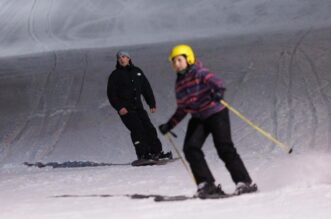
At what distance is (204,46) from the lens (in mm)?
22844

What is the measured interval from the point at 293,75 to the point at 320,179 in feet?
30.5

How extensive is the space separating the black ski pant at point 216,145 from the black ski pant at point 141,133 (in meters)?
3.90

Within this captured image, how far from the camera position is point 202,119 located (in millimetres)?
7207

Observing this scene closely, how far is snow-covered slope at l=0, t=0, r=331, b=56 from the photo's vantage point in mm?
26578

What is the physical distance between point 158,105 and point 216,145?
833cm

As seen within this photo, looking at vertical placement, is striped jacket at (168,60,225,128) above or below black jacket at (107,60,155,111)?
below

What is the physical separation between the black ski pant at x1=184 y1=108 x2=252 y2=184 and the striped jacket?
0.23 ft

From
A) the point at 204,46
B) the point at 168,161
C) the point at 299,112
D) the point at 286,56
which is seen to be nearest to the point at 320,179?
the point at 168,161

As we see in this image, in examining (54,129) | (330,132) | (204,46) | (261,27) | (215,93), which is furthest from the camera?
(261,27)

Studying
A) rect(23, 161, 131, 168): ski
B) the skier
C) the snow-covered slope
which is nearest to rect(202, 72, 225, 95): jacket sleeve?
the skier

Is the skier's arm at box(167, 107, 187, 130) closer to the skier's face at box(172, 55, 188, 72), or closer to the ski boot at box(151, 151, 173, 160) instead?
the skier's face at box(172, 55, 188, 72)

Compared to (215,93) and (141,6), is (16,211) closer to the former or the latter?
(215,93)

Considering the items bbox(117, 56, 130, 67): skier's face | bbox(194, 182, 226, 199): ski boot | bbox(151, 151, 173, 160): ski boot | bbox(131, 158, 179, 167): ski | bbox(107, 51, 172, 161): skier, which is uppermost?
bbox(117, 56, 130, 67): skier's face

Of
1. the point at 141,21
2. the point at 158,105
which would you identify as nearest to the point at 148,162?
the point at 158,105
